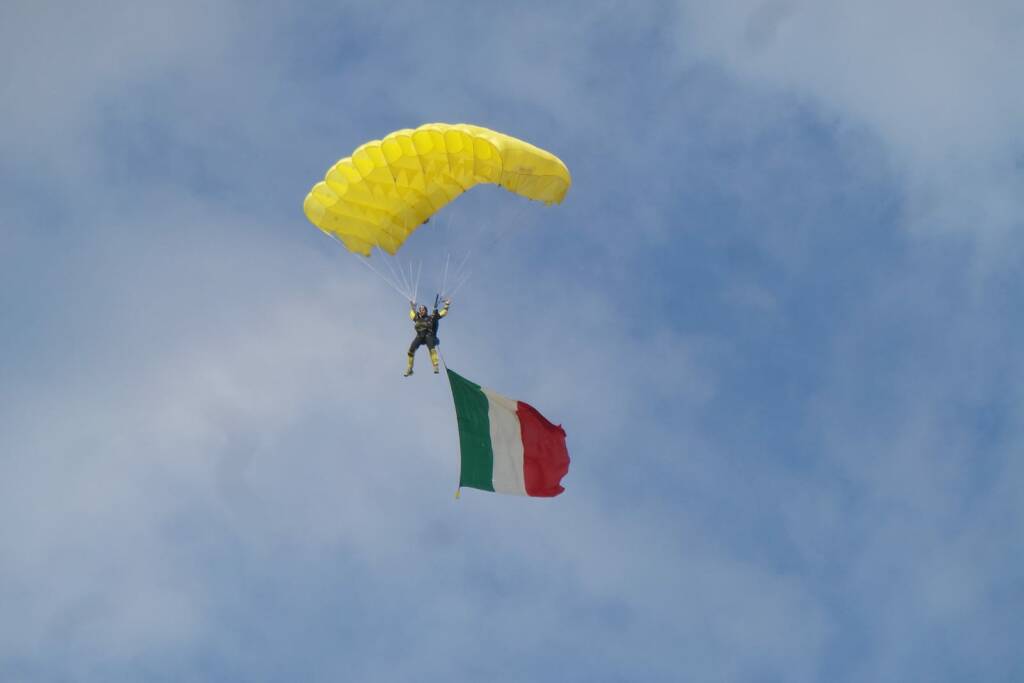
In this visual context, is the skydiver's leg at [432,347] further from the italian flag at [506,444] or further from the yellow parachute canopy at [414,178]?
the yellow parachute canopy at [414,178]

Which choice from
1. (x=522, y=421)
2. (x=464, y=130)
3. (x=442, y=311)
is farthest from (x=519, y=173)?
(x=522, y=421)

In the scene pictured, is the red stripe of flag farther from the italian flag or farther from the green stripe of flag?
the green stripe of flag

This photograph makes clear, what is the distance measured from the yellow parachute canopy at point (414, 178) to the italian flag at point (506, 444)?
3684 mm

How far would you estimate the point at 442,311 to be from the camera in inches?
1142

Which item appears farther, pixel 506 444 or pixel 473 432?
pixel 506 444

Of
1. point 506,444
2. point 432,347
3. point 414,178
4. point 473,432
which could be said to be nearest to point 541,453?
point 506,444

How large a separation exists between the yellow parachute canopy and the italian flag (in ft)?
12.1

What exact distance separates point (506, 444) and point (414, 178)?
21.0ft

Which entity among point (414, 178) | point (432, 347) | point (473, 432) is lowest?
point (473, 432)

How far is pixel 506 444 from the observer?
30125 millimetres

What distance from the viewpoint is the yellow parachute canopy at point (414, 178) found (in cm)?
2744

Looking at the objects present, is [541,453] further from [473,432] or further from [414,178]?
[414,178]

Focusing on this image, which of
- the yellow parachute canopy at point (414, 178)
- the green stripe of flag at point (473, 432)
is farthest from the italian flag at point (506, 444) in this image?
the yellow parachute canopy at point (414, 178)

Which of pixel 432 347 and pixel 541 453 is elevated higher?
pixel 432 347
